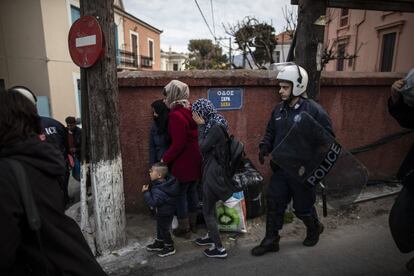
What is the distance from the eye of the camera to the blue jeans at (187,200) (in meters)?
3.55

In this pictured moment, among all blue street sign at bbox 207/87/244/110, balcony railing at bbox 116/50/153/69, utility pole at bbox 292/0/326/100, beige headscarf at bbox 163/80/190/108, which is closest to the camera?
beige headscarf at bbox 163/80/190/108

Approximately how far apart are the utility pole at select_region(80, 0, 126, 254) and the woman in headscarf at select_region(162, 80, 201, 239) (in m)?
0.54

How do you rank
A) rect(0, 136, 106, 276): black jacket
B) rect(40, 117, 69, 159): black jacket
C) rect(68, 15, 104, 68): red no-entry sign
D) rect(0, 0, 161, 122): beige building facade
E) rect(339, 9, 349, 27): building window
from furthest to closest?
1. rect(339, 9, 349, 27): building window
2. rect(0, 0, 161, 122): beige building facade
3. rect(40, 117, 69, 159): black jacket
4. rect(68, 15, 104, 68): red no-entry sign
5. rect(0, 136, 106, 276): black jacket

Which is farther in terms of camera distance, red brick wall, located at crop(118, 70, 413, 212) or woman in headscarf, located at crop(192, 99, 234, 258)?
red brick wall, located at crop(118, 70, 413, 212)

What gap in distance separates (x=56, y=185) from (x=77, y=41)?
1.99m

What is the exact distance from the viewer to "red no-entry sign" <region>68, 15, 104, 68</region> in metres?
2.86

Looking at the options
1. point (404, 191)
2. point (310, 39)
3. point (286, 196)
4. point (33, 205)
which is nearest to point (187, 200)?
point (286, 196)

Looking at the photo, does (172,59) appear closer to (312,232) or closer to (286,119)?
(286,119)

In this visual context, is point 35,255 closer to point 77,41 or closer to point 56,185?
point 56,185

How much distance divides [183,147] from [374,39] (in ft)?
51.7

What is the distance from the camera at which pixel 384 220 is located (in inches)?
163

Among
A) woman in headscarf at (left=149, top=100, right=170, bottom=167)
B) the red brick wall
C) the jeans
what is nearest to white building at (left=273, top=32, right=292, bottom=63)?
the red brick wall

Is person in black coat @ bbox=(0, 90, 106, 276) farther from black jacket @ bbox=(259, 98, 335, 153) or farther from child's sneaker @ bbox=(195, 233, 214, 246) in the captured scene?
black jacket @ bbox=(259, 98, 335, 153)

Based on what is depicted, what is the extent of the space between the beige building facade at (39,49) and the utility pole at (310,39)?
10470mm
